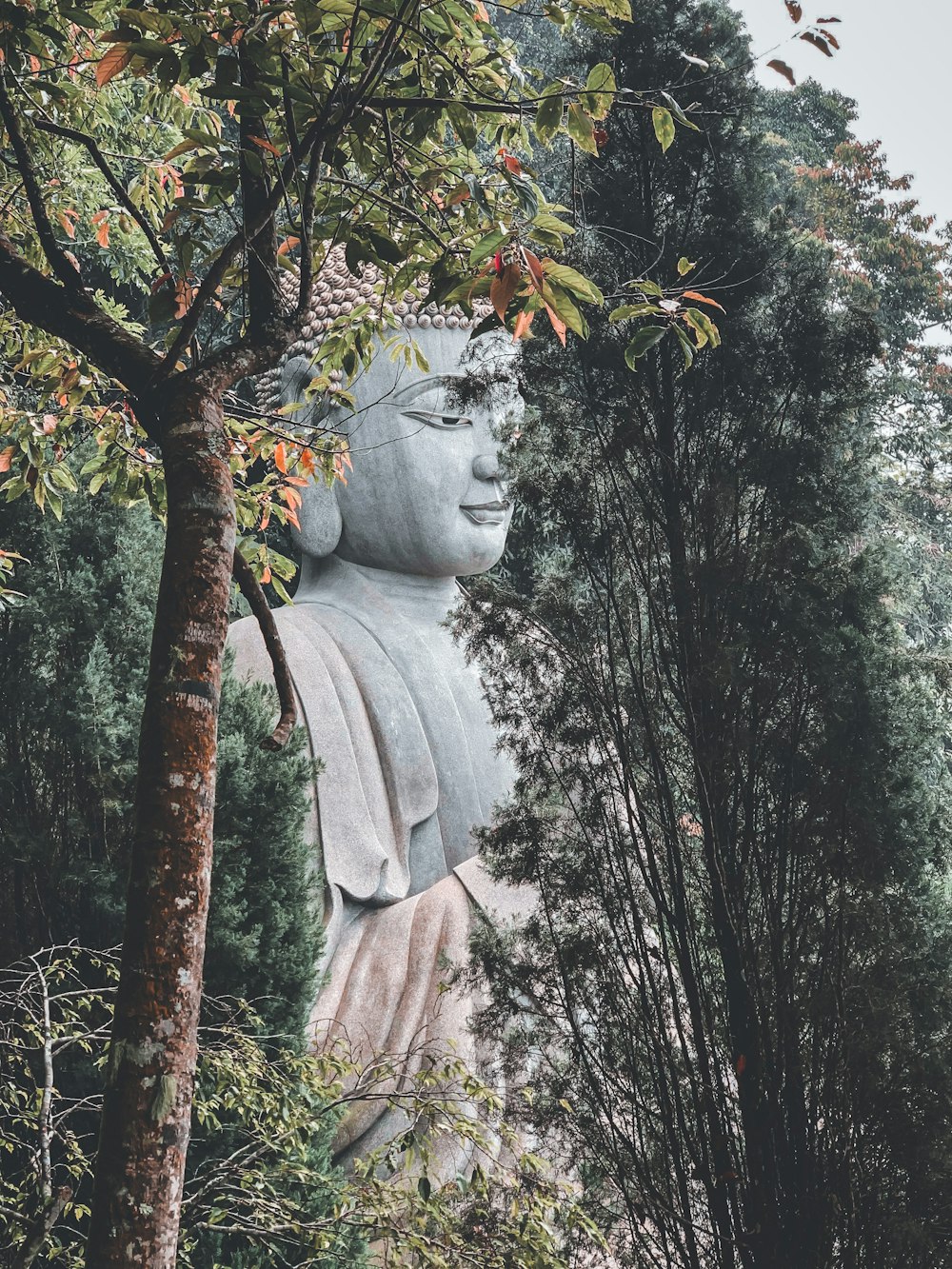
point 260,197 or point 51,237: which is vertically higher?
point 260,197

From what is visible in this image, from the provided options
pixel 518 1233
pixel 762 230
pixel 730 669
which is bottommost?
pixel 518 1233

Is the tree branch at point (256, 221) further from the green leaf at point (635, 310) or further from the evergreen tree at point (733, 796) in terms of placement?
the evergreen tree at point (733, 796)

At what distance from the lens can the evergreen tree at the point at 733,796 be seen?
300cm

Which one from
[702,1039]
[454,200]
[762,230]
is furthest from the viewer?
[762,230]

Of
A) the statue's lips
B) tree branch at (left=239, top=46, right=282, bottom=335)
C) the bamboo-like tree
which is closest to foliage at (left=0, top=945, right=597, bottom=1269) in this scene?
the bamboo-like tree

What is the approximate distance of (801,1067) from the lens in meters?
3.12

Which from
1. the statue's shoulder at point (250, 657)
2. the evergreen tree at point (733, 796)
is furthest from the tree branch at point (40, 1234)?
the statue's shoulder at point (250, 657)

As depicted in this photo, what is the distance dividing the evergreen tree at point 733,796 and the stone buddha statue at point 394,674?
1.31 m

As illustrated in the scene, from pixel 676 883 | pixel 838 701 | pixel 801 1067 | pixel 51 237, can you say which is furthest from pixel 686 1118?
pixel 51 237

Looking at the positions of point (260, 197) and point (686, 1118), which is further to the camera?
point (686, 1118)

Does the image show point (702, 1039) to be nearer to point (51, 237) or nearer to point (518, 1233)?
point (518, 1233)

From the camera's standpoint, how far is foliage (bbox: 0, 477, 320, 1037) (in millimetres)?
4535

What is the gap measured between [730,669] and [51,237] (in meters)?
1.83

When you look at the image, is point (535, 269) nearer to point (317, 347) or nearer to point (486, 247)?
point (486, 247)
